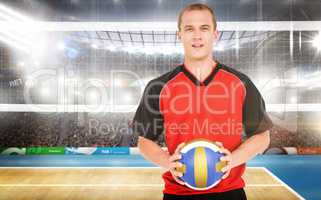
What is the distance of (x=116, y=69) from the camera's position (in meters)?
4.82

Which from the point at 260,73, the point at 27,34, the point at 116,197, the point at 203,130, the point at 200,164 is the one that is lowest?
the point at 116,197

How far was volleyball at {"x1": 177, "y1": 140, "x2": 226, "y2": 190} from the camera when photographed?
201 centimetres

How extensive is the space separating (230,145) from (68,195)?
1851 mm

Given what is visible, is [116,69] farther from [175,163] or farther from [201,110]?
[175,163]

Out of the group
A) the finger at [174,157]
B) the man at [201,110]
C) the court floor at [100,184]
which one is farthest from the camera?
the court floor at [100,184]

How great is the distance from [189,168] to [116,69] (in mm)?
2941

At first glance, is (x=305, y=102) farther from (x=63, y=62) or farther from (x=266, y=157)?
(x=63, y=62)

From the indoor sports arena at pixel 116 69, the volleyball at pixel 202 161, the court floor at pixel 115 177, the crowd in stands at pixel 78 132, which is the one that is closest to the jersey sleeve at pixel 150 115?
the volleyball at pixel 202 161

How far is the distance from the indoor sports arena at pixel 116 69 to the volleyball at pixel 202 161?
2.53 m

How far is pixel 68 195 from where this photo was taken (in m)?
3.54

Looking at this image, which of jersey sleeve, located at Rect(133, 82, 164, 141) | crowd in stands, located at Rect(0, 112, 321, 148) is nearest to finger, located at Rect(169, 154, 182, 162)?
jersey sleeve, located at Rect(133, 82, 164, 141)

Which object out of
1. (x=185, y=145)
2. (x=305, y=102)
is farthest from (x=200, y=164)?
(x=305, y=102)

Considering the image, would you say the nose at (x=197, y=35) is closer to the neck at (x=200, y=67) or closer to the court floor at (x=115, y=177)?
the neck at (x=200, y=67)

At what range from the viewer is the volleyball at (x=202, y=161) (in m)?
2.01
